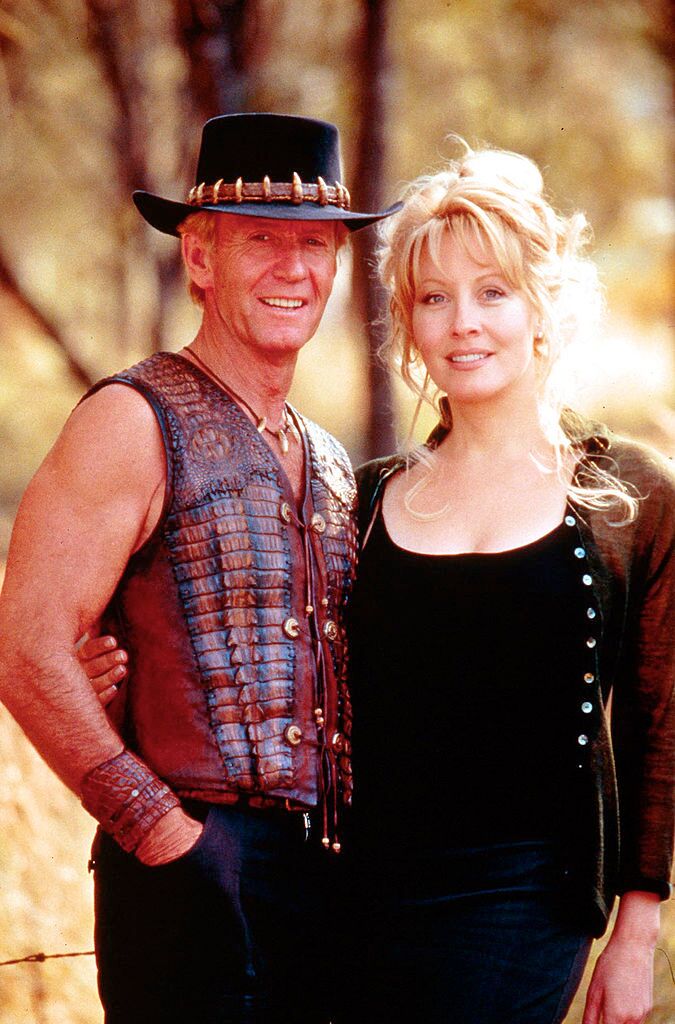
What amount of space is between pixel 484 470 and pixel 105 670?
0.95 meters

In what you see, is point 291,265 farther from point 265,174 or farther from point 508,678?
point 508,678

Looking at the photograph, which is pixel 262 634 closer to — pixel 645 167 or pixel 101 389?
pixel 101 389

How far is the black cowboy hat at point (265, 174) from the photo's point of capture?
114 inches

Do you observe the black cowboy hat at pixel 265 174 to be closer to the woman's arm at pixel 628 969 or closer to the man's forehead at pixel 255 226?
the man's forehead at pixel 255 226

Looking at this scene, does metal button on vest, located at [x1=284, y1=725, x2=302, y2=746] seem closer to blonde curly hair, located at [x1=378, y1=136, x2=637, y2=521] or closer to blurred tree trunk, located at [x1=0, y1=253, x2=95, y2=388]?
blonde curly hair, located at [x1=378, y1=136, x2=637, y2=521]

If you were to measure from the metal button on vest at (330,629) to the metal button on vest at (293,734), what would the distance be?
23 centimetres

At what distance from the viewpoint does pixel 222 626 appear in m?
2.74

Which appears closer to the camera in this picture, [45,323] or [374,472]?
[374,472]

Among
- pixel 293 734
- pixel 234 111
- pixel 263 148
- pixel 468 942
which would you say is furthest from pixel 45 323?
pixel 468 942

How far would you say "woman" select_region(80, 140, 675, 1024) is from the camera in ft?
9.07

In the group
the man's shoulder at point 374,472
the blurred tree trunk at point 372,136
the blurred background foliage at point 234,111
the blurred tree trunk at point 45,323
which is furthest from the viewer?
the blurred tree trunk at point 45,323

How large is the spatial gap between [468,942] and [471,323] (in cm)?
129

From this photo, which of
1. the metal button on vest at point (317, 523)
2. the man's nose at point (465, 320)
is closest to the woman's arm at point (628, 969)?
the metal button on vest at point (317, 523)

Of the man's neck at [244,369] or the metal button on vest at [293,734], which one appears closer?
the metal button on vest at [293,734]
